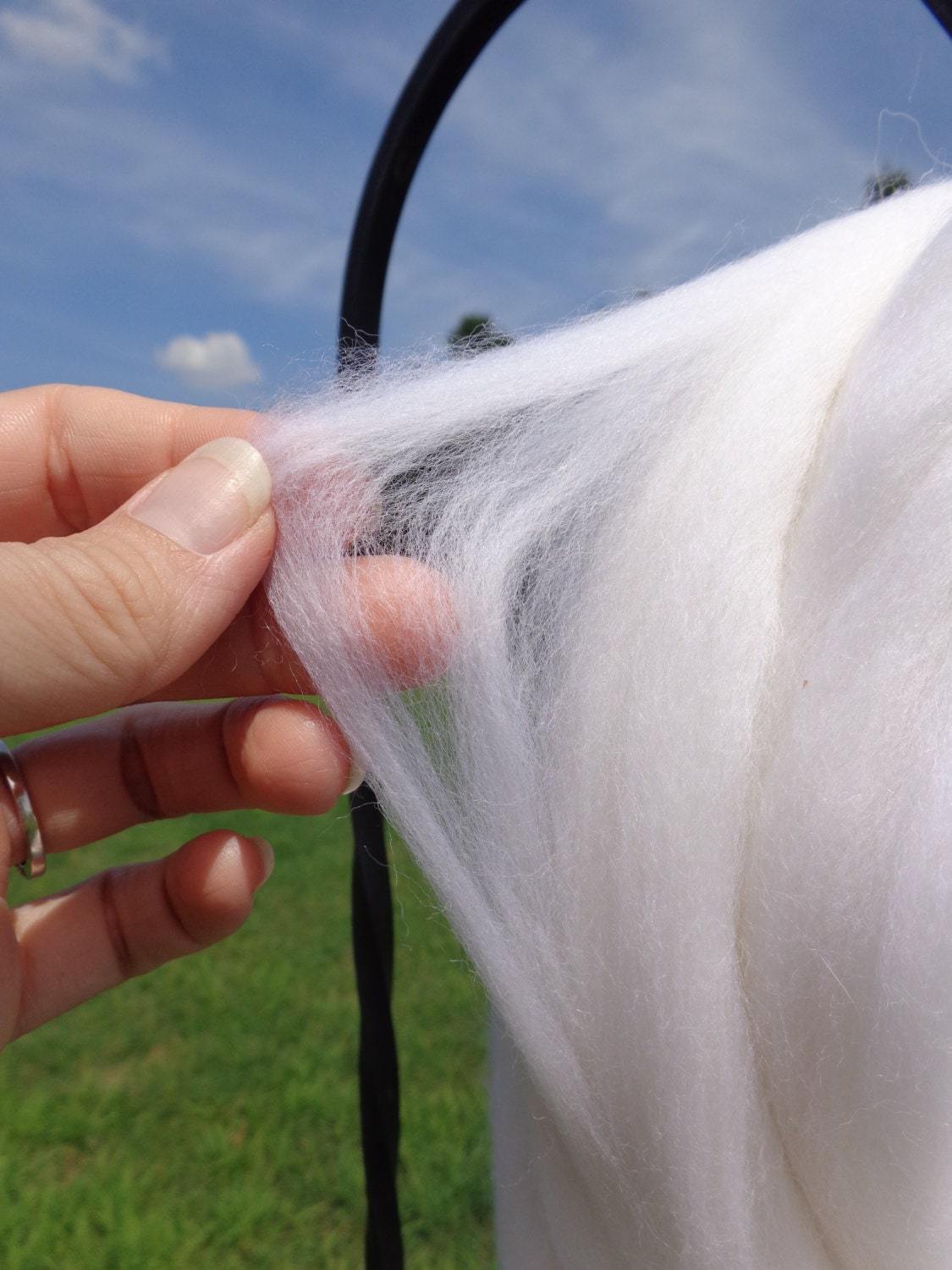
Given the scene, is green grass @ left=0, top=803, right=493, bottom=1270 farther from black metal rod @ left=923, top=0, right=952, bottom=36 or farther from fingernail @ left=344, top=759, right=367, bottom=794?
black metal rod @ left=923, top=0, right=952, bottom=36

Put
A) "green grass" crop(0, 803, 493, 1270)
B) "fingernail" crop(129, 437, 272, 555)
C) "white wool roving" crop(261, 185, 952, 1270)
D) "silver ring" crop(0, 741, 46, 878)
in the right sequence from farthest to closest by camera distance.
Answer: "green grass" crop(0, 803, 493, 1270)
"silver ring" crop(0, 741, 46, 878)
"fingernail" crop(129, 437, 272, 555)
"white wool roving" crop(261, 185, 952, 1270)

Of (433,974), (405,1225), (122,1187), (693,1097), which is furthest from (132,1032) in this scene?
(693,1097)

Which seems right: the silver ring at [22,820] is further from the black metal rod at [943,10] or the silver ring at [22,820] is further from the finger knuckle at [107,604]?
the black metal rod at [943,10]

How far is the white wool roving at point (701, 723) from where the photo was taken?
0.36m

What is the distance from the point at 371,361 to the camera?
53 centimetres

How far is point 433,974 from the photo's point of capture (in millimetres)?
2016

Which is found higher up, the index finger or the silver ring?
the index finger

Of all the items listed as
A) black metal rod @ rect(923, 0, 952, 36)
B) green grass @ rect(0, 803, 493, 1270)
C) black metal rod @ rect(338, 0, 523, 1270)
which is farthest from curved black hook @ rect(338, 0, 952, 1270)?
green grass @ rect(0, 803, 493, 1270)

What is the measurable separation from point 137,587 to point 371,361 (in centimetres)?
18

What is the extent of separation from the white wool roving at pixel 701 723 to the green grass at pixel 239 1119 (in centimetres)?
68

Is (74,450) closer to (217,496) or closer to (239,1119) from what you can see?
(217,496)

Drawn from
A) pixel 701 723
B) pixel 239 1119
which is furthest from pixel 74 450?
pixel 239 1119

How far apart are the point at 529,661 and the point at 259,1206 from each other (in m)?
1.28

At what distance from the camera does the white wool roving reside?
359 millimetres
